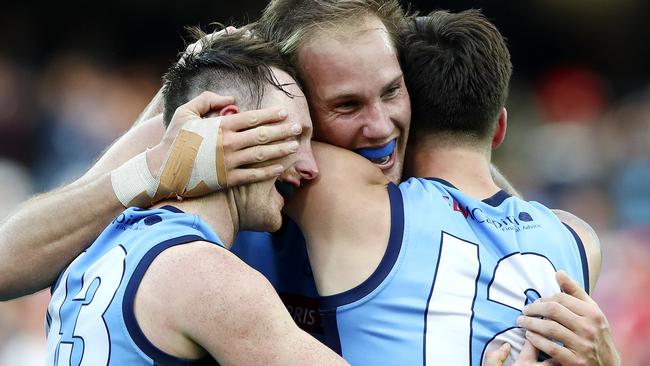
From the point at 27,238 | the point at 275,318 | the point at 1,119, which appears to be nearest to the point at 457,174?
the point at 275,318

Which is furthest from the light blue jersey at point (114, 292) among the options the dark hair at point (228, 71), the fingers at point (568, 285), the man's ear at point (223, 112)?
the fingers at point (568, 285)

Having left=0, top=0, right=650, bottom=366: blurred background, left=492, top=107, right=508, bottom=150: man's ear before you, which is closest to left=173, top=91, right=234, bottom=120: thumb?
left=492, top=107, right=508, bottom=150: man's ear

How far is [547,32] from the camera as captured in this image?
14414 millimetres

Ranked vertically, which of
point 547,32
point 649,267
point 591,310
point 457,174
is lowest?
point 649,267

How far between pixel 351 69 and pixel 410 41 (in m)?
0.37

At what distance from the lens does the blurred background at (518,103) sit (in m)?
9.26

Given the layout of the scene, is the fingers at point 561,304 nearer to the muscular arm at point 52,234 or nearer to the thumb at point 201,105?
the thumb at point 201,105

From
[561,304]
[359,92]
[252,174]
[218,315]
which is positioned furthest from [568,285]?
[218,315]

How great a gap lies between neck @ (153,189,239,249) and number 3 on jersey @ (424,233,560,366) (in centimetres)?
70

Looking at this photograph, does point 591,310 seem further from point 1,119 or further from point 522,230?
point 1,119

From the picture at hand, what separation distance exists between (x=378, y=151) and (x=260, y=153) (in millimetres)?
638

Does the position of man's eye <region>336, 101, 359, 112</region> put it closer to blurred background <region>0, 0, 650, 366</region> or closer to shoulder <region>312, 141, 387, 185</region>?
shoulder <region>312, 141, 387, 185</region>

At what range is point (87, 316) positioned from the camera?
295 centimetres

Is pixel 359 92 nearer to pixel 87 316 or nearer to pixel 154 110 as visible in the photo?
pixel 154 110
